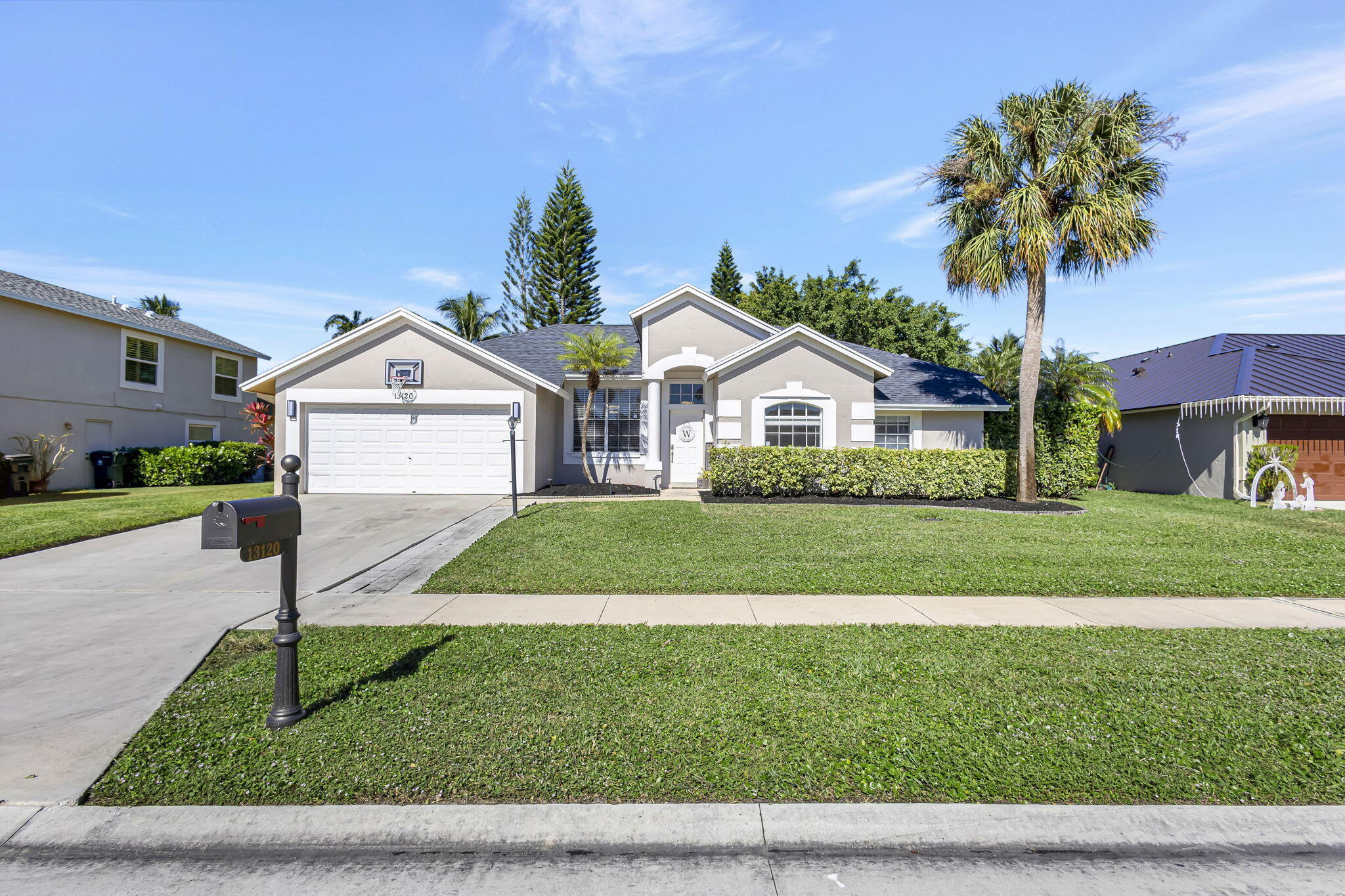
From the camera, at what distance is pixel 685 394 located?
1827 cm

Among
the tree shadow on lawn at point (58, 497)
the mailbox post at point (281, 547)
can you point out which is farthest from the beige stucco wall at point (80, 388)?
the mailbox post at point (281, 547)

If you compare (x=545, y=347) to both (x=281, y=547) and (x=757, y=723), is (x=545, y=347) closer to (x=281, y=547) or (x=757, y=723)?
(x=281, y=547)

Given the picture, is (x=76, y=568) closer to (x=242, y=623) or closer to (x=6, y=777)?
(x=242, y=623)

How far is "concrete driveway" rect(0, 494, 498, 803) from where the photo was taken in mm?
3652

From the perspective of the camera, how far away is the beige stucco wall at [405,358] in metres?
16.0

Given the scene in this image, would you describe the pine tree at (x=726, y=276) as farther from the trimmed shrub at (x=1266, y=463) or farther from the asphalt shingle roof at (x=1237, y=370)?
the trimmed shrub at (x=1266, y=463)

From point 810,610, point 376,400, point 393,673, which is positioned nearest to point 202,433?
point 376,400

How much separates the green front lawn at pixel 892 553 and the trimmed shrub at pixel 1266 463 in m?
2.38

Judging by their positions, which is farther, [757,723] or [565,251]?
[565,251]

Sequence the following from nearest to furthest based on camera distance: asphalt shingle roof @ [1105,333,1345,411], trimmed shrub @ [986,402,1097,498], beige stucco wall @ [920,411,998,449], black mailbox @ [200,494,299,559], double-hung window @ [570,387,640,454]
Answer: black mailbox @ [200,494,299,559], asphalt shingle roof @ [1105,333,1345,411], trimmed shrub @ [986,402,1097,498], double-hung window @ [570,387,640,454], beige stucco wall @ [920,411,998,449]

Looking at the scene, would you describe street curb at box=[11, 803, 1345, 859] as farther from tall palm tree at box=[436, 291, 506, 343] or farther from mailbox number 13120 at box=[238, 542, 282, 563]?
tall palm tree at box=[436, 291, 506, 343]

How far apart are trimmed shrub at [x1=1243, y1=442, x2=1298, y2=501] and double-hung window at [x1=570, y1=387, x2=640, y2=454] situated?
16.1 meters

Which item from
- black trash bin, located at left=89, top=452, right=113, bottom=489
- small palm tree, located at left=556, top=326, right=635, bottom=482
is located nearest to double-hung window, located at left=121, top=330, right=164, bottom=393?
black trash bin, located at left=89, top=452, right=113, bottom=489

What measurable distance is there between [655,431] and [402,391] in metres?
6.66
